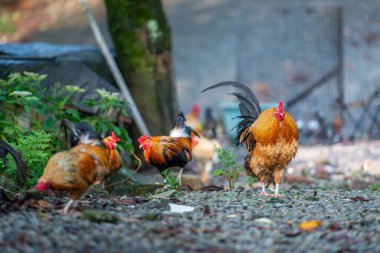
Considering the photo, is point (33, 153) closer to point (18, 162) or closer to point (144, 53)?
point (18, 162)

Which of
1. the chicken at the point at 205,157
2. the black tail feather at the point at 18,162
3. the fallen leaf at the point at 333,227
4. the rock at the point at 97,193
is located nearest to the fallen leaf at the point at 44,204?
the black tail feather at the point at 18,162

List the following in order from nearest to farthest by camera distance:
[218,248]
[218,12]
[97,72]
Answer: [218,248] < [97,72] < [218,12]

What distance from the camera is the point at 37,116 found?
28.0ft

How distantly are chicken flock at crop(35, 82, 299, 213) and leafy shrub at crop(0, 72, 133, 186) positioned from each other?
45cm

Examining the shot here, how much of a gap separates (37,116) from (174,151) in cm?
185

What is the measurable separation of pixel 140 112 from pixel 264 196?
4139 millimetres

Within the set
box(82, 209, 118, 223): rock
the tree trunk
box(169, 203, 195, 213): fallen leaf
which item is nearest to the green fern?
box(169, 203, 195, 213): fallen leaf

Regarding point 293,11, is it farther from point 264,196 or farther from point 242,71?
point 264,196

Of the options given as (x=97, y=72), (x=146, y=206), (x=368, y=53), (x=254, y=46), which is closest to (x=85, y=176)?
(x=146, y=206)

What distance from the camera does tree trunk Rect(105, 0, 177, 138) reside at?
34.3ft

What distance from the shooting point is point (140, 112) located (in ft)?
34.6

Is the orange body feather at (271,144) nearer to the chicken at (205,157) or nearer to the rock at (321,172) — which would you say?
the chicken at (205,157)

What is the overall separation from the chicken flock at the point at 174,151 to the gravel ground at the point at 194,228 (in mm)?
261

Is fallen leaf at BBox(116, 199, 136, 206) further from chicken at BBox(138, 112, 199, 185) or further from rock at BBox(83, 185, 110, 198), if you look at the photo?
chicken at BBox(138, 112, 199, 185)
